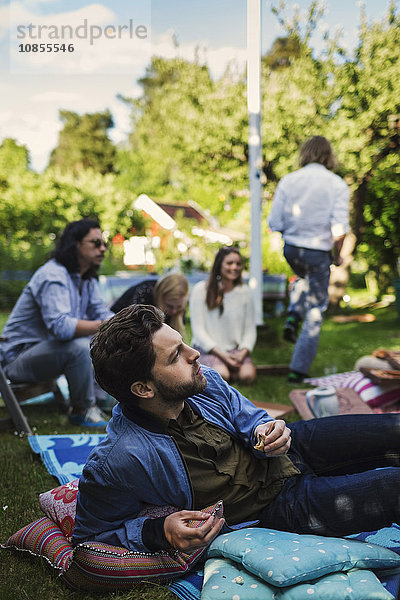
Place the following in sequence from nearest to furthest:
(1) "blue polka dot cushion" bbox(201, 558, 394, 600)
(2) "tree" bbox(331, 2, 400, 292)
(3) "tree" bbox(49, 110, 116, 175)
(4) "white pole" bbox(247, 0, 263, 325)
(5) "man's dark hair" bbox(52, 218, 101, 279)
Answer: (1) "blue polka dot cushion" bbox(201, 558, 394, 600) < (5) "man's dark hair" bbox(52, 218, 101, 279) < (4) "white pole" bbox(247, 0, 263, 325) < (2) "tree" bbox(331, 2, 400, 292) < (3) "tree" bbox(49, 110, 116, 175)

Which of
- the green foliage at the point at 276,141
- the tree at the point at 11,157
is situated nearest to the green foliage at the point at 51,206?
the green foliage at the point at 276,141

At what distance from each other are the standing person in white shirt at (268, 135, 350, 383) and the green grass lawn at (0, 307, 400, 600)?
430 millimetres

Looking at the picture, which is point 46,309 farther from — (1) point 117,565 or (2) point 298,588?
(2) point 298,588

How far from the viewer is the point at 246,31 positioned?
5.97 m

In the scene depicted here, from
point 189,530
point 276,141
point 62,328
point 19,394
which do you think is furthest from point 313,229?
point 276,141

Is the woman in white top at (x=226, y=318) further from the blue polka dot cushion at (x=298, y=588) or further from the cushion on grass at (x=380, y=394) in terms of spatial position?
the blue polka dot cushion at (x=298, y=588)

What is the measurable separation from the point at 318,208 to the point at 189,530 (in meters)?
3.57

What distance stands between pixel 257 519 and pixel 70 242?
2447mm

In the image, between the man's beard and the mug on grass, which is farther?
the mug on grass

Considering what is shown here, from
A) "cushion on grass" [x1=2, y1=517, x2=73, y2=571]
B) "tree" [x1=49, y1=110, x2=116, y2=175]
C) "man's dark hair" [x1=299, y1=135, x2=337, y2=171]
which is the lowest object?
"cushion on grass" [x1=2, y1=517, x2=73, y2=571]

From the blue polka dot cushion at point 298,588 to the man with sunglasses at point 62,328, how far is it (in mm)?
2141

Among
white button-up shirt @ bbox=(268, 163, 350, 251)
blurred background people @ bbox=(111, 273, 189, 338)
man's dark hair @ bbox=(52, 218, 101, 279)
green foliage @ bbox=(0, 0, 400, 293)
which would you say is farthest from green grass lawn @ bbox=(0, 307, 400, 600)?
green foliage @ bbox=(0, 0, 400, 293)

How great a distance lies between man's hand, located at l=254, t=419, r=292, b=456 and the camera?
6.35 feet

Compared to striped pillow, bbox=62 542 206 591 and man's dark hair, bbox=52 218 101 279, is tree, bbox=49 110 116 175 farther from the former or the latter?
striped pillow, bbox=62 542 206 591
